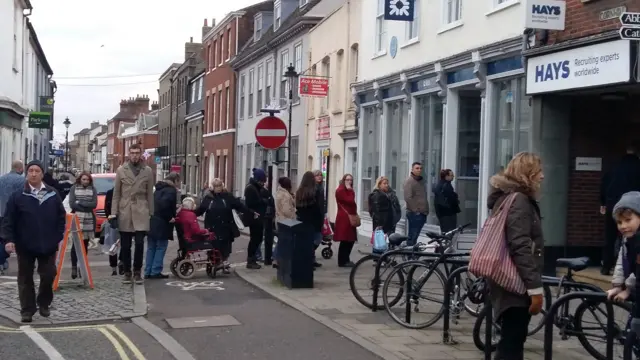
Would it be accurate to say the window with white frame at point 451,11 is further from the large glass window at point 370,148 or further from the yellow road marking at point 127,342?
the yellow road marking at point 127,342

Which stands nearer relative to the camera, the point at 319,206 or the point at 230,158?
the point at 319,206

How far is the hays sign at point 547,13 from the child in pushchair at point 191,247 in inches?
238

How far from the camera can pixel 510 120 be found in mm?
15328

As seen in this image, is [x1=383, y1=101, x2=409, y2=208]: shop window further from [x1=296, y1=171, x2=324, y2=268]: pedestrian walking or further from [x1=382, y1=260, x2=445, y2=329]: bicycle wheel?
[x1=382, y1=260, x2=445, y2=329]: bicycle wheel

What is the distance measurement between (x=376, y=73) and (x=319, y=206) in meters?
8.26

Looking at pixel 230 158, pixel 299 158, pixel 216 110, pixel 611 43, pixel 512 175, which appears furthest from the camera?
pixel 216 110


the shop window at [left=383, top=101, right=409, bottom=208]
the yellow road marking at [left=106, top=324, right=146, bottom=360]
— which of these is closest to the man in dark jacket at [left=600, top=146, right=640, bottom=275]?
the yellow road marking at [left=106, top=324, right=146, bottom=360]

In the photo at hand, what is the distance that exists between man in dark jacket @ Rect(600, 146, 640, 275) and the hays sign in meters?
2.12

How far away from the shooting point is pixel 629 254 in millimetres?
6254

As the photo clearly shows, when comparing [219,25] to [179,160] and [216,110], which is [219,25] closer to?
[216,110]

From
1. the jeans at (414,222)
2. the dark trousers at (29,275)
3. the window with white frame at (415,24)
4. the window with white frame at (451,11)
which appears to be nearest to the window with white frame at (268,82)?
the window with white frame at (415,24)

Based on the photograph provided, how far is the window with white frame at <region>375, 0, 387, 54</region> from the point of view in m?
22.3

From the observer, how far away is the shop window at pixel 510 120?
48.2 feet

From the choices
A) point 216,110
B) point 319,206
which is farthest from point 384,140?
point 216,110
